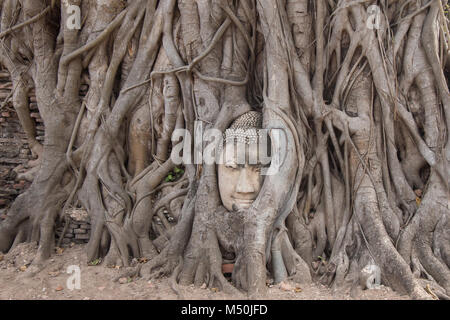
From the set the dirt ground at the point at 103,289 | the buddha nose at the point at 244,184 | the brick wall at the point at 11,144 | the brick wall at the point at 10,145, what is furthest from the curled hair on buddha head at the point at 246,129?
the brick wall at the point at 10,145

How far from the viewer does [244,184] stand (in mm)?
2893

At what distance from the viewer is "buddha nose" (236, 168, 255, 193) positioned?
9.48ft

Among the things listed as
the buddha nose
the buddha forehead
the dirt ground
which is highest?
the buddha forehead

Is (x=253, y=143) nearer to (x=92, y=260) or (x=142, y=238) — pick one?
(x=142, y=238)

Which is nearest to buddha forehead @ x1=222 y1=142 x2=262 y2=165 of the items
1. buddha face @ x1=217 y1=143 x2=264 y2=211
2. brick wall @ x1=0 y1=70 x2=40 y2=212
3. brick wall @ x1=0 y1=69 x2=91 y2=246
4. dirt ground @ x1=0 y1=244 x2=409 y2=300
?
buddha face @ x1=217 y1=143 x2=264 y2=211

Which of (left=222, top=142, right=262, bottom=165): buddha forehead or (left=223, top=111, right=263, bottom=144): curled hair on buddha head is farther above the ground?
(left=223, top=111, right=263, bottom=144): curled hair on buddha head

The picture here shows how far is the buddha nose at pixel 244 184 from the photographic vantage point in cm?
289

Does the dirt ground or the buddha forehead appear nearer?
the dirt ground

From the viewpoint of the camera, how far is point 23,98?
393 cm

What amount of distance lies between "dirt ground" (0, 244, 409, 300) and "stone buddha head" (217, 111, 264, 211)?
0.81 meters

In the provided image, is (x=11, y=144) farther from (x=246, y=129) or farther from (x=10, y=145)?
(x=246, y=129)

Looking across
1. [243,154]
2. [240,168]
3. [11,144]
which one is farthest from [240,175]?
[11,144]

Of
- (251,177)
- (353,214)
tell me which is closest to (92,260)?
(251,177)

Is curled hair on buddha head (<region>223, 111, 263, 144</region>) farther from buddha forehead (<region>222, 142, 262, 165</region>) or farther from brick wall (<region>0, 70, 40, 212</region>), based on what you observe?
brick wall (<region>0, 70, 40, 212</region>)
